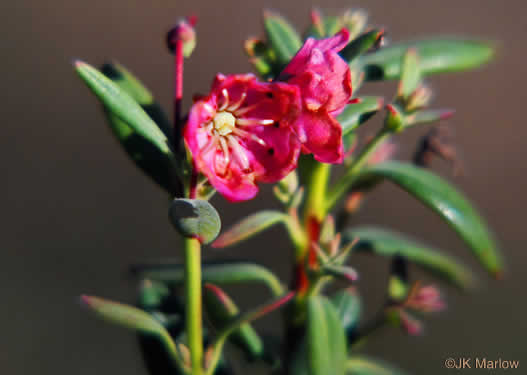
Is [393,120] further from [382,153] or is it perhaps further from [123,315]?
[123,315]

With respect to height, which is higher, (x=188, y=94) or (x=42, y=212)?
(x=188, y=94)

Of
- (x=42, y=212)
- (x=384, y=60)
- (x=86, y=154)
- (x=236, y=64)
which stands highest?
(x=236, y=64)

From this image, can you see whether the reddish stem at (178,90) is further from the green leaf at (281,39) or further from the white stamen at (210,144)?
the green leaf at (281,39)

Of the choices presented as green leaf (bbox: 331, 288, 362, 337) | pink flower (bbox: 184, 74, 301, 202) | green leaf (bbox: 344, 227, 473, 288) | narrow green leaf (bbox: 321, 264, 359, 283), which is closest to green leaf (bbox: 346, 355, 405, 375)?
green leaf (bbox: 331, 288, 362, 337)

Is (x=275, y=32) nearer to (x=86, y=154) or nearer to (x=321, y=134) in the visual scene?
(x=321, y=134)

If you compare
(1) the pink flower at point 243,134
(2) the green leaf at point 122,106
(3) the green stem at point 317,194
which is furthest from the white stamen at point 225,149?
(3) the green stem at point 317,194

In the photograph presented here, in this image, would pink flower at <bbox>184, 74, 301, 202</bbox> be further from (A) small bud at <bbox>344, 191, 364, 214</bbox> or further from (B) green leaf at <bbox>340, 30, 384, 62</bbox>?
(A) small bud at <bbox>344, 191, 364, 214</bbox>

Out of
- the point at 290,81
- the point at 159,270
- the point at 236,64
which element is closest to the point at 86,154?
the point at 236,64
